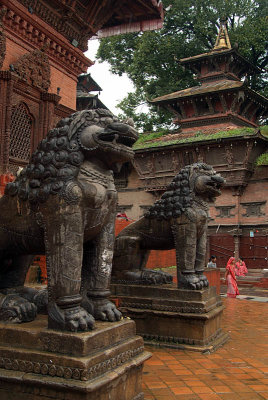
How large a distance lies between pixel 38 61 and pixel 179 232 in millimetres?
5828

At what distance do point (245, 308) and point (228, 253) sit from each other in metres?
11.1

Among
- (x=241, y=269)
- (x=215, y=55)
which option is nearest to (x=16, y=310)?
(x=241, y=269)

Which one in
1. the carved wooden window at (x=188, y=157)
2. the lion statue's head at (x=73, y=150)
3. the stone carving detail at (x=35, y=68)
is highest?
the carved wooden window at (x=188, y=157)

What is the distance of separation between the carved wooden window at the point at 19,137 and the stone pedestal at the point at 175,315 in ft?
14.8

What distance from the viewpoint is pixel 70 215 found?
115 inches

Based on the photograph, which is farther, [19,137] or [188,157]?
[188,157]

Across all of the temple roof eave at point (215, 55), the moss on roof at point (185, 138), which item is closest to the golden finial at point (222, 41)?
the temple roof eave at point (215, 55)

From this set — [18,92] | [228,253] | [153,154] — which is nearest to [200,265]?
[18,92]

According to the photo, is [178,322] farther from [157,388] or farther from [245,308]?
[245,308]

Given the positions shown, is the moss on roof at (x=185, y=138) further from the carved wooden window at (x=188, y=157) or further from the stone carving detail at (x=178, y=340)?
the stone carving detail at (x=178, y=340)

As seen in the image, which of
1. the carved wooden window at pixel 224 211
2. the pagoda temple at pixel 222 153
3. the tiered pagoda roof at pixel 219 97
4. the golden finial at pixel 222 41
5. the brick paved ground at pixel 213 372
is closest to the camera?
the brick paved ground at pixel 213 372

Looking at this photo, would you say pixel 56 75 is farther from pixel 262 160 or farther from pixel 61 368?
pixel 262 160

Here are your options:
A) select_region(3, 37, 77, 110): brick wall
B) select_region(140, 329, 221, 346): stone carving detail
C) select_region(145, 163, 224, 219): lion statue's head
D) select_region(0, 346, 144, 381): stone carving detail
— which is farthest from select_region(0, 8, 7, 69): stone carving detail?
select_region(0, 346, 144, 381): stone carving detail

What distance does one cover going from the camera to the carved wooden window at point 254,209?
1892 centimetres
